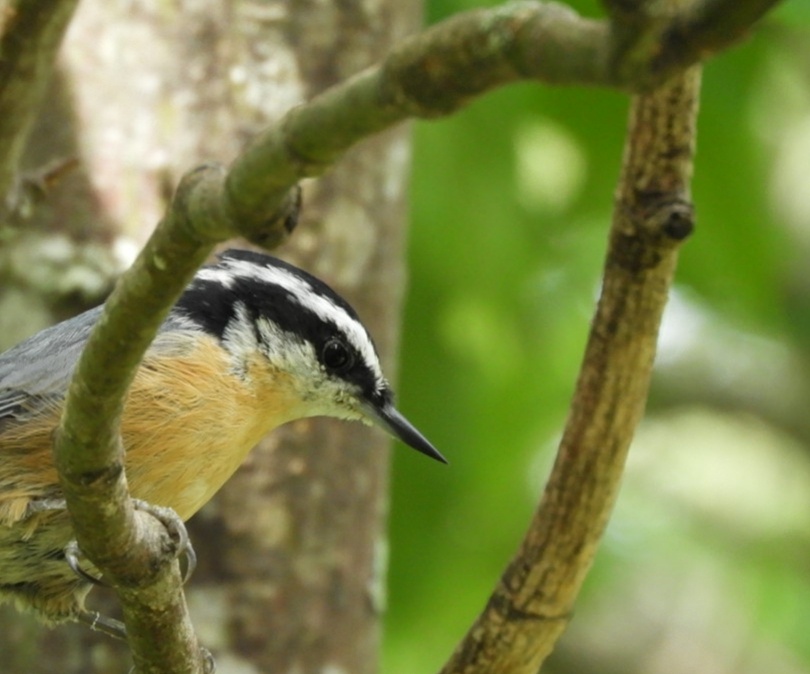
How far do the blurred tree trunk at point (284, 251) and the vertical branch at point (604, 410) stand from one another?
3.28ft

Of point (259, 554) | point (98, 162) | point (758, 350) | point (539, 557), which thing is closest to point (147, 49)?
point (98, 162)

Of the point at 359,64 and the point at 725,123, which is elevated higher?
the point at 725,123

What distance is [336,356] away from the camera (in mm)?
3234

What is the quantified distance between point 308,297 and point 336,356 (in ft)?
0.56

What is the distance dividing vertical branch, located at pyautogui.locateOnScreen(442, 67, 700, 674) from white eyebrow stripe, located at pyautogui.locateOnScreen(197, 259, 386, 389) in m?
0.83

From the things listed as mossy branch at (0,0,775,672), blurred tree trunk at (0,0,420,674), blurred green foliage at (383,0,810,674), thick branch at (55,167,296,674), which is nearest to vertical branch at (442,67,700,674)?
mossy branch at (0,0,775,672)

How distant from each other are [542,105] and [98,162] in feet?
5.03

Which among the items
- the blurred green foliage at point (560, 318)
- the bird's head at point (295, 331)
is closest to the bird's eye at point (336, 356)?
the bird's head at point (295, 331)

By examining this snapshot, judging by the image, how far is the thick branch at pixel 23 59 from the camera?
109 inches

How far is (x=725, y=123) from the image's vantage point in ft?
13.4

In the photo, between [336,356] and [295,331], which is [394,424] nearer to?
[336,356]

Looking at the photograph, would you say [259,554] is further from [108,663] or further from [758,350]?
[758,350]

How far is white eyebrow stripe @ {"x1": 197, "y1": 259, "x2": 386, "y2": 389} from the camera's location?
10.4ft

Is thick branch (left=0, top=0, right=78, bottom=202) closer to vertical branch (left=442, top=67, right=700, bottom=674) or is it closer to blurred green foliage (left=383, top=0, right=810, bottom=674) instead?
vertical branch (left=442, top=67, right=700, bottom=674)
